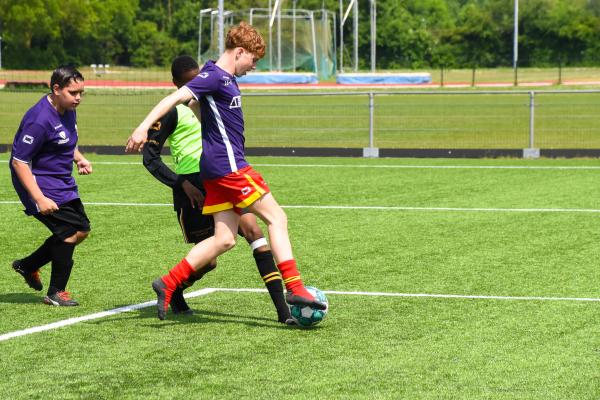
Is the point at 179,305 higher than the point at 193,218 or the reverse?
the reverse

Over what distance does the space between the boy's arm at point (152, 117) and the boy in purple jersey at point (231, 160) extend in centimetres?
11

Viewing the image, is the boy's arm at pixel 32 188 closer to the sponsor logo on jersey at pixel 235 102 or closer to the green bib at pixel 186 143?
the green bib at pixel 186 143

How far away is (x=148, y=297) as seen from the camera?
333 inches

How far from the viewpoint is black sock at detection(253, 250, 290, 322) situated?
7.35 meters

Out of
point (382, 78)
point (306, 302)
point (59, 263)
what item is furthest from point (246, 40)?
point (382, 78)

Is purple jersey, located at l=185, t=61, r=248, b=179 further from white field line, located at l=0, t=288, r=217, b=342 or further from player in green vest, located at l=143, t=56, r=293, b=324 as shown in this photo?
white field line, located at l=0, t=288, r=217, b=342

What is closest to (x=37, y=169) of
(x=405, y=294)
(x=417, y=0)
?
(x=405, y=294)

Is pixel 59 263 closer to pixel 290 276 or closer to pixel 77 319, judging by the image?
pixel 77 319

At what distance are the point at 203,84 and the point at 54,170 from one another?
1.58 meters

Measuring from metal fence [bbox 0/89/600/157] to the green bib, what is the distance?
1676 centimetres

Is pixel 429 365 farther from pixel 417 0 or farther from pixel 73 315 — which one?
pixel 417 0

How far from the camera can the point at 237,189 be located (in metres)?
7.07

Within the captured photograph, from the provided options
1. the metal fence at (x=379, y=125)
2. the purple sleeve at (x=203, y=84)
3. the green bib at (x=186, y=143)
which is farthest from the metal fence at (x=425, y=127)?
the purple sleeve at (x=203, y=84)

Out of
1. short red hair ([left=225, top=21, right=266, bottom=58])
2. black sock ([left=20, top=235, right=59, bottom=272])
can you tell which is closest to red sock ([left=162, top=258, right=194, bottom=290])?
black sock ([left=20, top=235, right=59, bottom=272])
